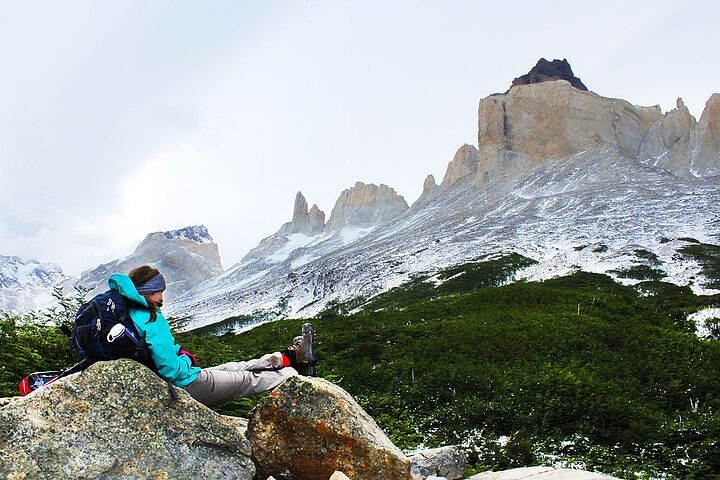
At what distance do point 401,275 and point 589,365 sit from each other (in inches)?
2445

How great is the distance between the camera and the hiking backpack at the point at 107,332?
5102 millimetres

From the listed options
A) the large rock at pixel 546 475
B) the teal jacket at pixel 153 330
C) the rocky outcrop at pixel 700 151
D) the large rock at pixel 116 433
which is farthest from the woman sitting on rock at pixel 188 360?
the rocky outcrop at pixel 700 151

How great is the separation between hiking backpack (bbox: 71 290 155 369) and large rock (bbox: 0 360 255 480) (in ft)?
0.46

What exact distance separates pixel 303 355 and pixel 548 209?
11066 cm

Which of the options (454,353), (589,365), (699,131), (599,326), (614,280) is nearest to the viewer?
(589,365)

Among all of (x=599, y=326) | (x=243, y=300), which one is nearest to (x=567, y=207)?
(x=243, y=300)

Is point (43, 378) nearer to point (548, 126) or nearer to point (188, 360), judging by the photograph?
point (188, 360)

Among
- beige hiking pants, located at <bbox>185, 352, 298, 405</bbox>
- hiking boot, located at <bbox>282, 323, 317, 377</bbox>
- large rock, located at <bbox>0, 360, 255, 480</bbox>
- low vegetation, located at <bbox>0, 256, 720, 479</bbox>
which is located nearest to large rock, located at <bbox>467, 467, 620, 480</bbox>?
low vegetation, located at <bbox>0, 256, 720, 479</bbox>

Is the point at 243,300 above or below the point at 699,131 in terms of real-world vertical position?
below

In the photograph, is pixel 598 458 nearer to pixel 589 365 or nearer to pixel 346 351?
pixel 589 365

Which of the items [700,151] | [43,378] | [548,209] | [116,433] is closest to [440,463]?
[116,433]

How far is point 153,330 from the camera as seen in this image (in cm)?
527

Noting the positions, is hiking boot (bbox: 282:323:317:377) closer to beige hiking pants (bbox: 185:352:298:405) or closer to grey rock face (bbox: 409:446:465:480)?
beige hiking pants (bbox: 185:352:298:405)

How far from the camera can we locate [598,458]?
29.9ft
